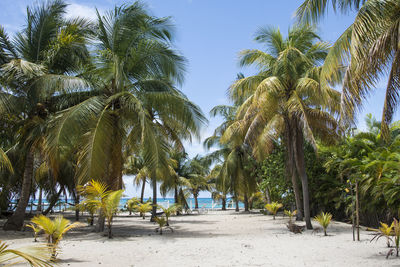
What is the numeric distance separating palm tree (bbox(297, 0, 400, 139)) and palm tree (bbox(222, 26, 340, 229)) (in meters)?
5.01

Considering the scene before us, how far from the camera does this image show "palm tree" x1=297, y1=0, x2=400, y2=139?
19.2 ft

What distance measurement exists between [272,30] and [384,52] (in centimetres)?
825

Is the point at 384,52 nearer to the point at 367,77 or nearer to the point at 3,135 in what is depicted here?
the point at 367,77

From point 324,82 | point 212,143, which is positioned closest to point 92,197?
point 324,82

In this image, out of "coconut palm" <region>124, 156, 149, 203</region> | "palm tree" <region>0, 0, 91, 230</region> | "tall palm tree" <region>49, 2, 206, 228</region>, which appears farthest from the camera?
"coconut palm" <region>124, 156, 149, 203</region>

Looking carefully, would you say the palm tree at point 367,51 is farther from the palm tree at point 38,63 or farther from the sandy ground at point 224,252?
the palm tree at point 38,63

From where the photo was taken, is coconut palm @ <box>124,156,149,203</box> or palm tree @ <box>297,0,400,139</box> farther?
coconut palm @ <box>124,156,149,203</box>

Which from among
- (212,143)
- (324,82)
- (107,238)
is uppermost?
(212,143)

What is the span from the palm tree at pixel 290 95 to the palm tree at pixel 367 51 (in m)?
5.01

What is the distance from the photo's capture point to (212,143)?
95.7ft

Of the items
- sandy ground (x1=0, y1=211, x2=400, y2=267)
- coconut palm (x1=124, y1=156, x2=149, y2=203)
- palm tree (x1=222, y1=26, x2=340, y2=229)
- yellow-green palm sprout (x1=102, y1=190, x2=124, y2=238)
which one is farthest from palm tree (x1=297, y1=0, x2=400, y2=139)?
coconut palm (x1=124, y1=156, x2=149, y2=203)

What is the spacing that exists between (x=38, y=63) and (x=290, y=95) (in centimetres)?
992

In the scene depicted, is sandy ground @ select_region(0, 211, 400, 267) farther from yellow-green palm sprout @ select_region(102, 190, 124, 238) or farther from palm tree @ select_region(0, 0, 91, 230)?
palm tree @ select_region(0, 0, 91, 230)

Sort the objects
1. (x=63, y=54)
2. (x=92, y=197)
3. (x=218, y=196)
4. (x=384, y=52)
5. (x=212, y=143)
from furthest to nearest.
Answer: (x=218, y=196) → (x=212, y=143) → (x=63, y=54) → (x=92, y=197) → (x=384, y=52)
